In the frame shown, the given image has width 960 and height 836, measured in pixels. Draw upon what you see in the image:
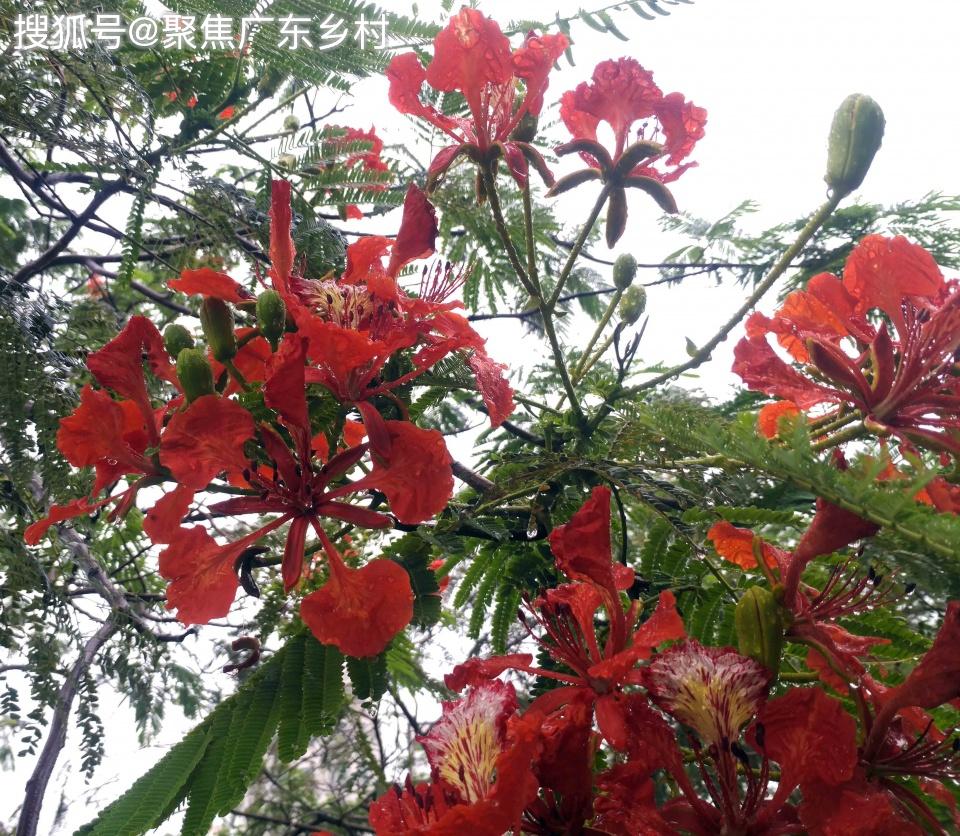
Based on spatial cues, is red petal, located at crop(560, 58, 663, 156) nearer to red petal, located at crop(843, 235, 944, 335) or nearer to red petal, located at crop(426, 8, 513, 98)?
red petal, located at crop(426, 8, 513, 98)

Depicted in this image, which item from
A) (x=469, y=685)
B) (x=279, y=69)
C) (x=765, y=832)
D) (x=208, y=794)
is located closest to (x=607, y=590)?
(x=469, y=685)

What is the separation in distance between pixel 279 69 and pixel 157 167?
1.38 feet

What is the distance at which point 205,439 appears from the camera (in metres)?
1.27

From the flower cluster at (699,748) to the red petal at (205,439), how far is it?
1.61ft

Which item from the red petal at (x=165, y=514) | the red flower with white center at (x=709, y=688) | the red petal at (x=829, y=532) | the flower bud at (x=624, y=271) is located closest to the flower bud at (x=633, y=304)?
the flower bud at (x=624, y=271)

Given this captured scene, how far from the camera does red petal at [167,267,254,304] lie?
1.42 meters

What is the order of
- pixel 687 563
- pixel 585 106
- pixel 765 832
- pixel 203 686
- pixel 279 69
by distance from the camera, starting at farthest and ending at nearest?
pixel 203 686 < pixel 279 69 < pixel 585 106 < pixel 687 563 < pixel 765 832

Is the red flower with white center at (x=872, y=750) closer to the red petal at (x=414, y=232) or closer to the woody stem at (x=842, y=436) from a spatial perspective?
the woody stem at (x=842, y=436)

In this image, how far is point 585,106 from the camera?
5.99ft

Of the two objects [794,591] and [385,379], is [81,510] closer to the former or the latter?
[385,379]

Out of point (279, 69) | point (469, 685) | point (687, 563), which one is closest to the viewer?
point (469, 685)

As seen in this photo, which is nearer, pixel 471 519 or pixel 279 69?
pixel 471 519

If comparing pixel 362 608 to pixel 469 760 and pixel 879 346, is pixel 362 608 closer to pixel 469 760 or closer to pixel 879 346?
pixel 469 760

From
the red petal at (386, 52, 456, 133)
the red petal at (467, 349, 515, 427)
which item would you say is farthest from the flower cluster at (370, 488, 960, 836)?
the red petal at (386, 52, 456, 133)
